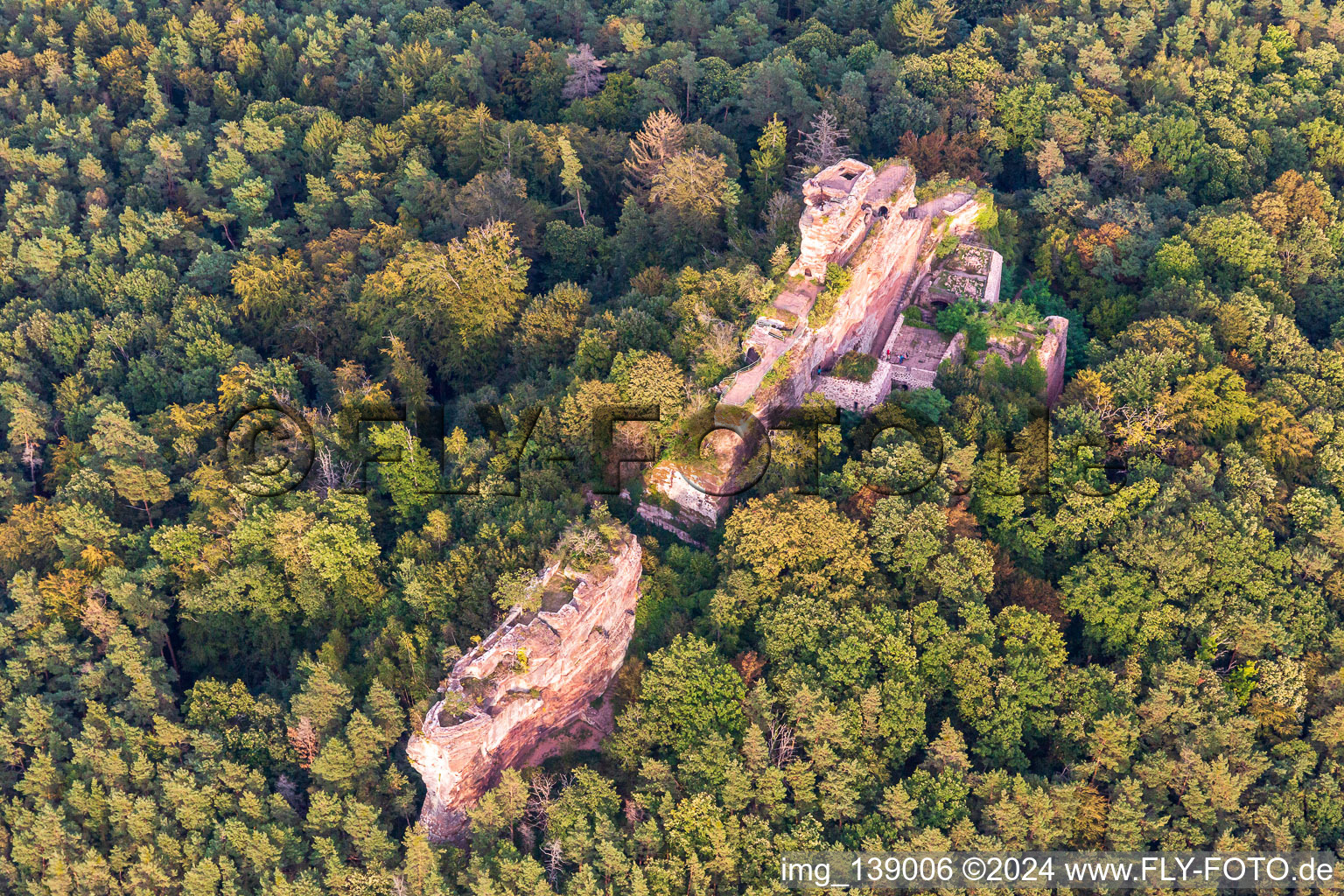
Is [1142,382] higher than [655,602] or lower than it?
higher

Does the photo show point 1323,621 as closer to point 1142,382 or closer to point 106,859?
point 1142,382

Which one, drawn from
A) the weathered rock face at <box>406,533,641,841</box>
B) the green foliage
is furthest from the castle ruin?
the weathered rock face at <box>406,533,641,841</box>

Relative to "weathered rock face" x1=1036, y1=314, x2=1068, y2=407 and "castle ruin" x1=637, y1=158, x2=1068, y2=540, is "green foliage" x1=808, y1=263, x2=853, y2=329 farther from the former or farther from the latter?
"weathered rock face" x1=1036, y1=314, x2=1068, y2=407

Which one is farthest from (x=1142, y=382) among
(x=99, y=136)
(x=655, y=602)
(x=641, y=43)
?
(x=99, y=136)

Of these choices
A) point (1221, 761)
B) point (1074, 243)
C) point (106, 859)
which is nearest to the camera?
point (1221, 761)

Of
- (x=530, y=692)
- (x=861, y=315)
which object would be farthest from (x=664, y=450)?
(x=530, y=692)
